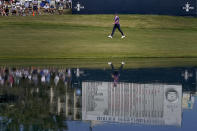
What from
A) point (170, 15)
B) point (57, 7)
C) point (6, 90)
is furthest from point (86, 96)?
point (57, 7)

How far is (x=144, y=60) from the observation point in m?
26.9

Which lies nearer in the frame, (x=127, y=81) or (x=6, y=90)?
(x=6, y=90)

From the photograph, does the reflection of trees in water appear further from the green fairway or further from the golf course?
the green fairway

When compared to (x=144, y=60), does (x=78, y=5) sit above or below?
above

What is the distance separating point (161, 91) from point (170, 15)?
27023 millimetres

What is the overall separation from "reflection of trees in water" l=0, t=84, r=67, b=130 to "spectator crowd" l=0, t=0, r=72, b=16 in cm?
3366

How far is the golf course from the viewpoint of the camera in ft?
94.4

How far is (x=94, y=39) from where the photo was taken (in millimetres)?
32219

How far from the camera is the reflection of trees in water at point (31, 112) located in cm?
1004

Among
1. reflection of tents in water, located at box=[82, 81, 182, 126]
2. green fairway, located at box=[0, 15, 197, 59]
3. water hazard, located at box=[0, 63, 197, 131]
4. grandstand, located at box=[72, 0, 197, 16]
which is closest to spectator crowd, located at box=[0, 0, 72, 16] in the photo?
grandstand, located at box=[72, 0, 197, 16]

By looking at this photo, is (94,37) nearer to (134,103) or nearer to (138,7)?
(138,7)

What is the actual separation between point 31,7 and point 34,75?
32279 millimetres

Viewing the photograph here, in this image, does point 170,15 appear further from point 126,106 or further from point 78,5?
point 126,106

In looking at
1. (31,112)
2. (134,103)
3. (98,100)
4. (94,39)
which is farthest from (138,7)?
(31,112)
